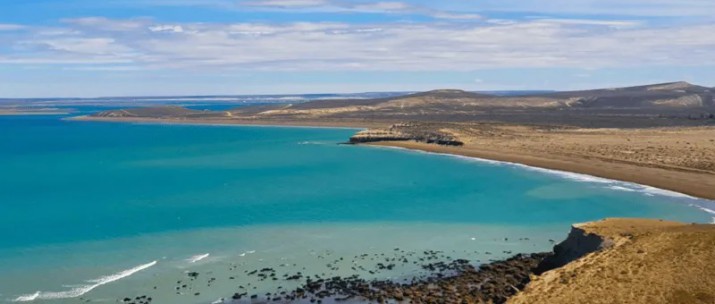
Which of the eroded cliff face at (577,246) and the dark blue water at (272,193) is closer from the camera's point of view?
the eroded cliff face at (577,246)

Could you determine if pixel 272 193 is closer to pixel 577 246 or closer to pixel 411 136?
pixel 577 246

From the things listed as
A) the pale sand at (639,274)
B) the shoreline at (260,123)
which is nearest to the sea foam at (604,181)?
the pale sand at (639,274)

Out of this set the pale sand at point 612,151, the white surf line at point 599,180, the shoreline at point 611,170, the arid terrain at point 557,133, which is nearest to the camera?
the white surf line at point 599,180

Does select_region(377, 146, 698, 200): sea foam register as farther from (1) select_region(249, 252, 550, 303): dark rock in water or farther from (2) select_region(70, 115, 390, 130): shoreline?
(2) select_region(70, 115, 390, 130): shoreline

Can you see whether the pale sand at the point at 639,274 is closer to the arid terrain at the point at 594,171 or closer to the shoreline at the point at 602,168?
the arid terrain at the point at 594,171

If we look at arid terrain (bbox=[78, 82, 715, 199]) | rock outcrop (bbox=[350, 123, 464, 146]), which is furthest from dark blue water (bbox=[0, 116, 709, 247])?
rock outcrop (bbox=[350, 123, 464, 146])

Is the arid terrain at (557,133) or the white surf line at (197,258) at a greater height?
the arid terrain at (557,133)

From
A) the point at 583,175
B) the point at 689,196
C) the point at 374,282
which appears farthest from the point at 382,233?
the point at 583,175
